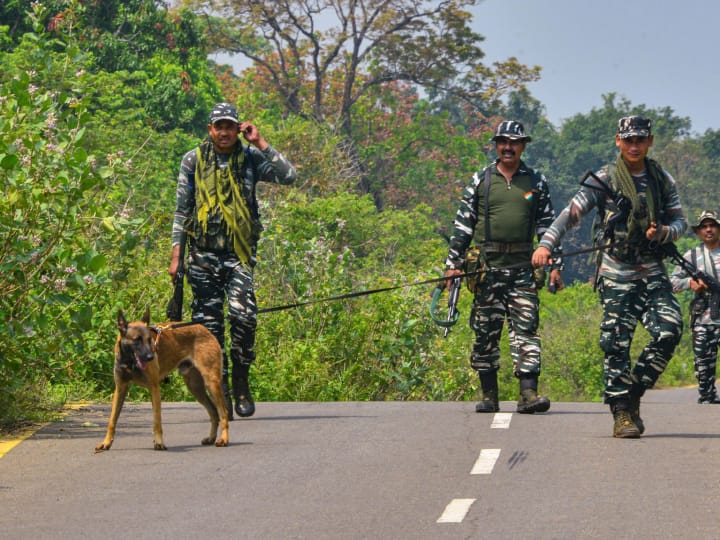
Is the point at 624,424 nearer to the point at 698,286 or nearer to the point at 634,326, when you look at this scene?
the point at 634,326

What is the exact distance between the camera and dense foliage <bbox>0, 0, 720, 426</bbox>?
416 inches

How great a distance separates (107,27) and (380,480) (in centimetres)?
3242

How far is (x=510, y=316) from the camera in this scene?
1194cm

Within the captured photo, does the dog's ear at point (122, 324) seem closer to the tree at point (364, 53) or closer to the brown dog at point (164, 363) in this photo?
the brown dog at point (164, 363)

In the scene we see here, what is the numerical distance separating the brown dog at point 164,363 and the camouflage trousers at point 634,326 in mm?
2626

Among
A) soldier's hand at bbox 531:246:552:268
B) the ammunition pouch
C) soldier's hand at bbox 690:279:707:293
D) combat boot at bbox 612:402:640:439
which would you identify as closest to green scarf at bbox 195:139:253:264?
soldier's hand at bbox 531:246:552:268

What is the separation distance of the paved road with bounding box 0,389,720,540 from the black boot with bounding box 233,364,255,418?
0.18m

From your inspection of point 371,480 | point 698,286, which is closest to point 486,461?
point 371,480

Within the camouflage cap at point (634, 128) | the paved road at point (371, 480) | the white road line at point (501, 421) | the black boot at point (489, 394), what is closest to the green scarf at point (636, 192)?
the camouflage cap at point (634, 128)

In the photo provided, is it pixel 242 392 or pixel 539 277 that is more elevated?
pixel 539 277

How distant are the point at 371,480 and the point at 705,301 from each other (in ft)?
25.3

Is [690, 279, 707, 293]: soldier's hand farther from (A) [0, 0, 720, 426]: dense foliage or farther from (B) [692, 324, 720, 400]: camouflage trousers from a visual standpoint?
(A) [0, 0, 720, 426]: dense foliage

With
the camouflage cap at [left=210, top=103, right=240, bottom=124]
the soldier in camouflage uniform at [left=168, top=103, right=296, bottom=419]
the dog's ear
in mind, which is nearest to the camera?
the dog's ear

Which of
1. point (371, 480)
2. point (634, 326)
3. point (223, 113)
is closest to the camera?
point (371, 480)
